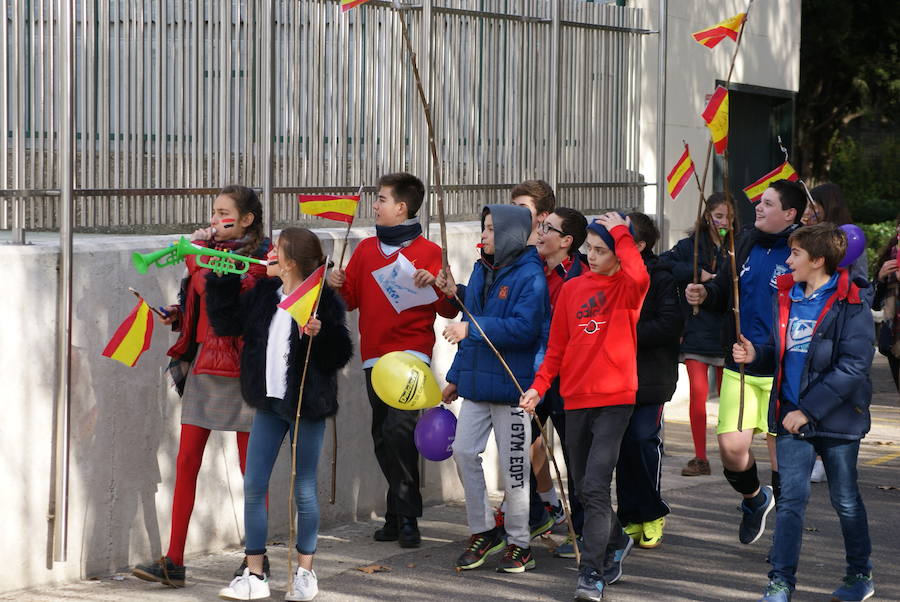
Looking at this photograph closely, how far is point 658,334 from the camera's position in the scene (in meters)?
6.96

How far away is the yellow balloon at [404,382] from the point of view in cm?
686

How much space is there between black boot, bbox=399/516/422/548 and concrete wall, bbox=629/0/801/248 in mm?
4906

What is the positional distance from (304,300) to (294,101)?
6.95 feet

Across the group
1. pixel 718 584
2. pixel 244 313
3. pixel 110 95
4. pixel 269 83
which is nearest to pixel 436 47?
pixel 269 83

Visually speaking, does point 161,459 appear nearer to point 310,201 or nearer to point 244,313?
point 244,313

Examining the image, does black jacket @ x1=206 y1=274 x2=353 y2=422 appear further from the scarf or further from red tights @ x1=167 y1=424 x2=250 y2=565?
the scarf

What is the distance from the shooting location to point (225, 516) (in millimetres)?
7188

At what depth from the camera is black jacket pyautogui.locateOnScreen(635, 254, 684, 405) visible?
6.97 meters

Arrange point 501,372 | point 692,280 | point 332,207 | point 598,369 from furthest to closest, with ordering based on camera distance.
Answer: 1. point 692,280
2. point 332,207
3. point 501,372
4. point 598,369

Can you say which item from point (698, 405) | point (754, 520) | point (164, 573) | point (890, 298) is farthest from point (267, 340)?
point (890, 298)

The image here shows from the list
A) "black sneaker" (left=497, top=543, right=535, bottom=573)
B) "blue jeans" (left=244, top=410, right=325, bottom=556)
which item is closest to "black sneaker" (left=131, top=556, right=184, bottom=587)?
Answer: "blue jeans" (left=244, top=410, right=325, bottom=556)

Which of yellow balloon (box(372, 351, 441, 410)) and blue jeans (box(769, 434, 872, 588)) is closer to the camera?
blue jeans (box(769, 434, 872, 588))

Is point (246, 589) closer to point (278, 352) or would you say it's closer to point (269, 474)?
point (269, 474)

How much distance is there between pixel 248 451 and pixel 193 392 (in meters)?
0.43
